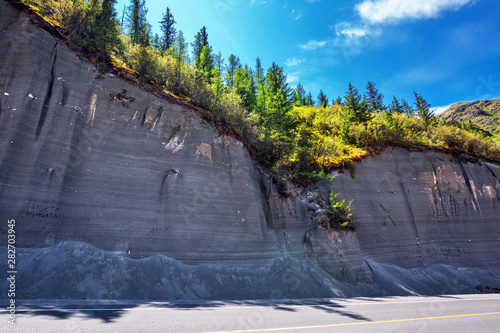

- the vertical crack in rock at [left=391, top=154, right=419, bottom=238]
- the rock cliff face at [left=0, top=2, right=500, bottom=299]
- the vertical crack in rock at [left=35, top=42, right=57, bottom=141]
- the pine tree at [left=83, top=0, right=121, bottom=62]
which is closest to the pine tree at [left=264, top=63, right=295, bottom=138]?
the rock cliff face at [left=0, top=2, right=500, bottom=299]

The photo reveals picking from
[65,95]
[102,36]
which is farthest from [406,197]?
[102,36]

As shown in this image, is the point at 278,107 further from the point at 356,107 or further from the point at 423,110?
the point at 423,110

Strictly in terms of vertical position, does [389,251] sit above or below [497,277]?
above

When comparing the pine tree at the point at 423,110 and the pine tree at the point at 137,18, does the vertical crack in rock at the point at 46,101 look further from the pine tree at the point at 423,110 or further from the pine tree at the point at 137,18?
the pine tree at the point at 423,110

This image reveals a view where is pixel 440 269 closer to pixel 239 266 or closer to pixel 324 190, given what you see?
pixel 324 190

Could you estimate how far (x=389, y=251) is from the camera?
53.0 ft

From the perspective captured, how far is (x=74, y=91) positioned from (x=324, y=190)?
15.4 m

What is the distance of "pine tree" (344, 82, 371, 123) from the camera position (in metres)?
22.6

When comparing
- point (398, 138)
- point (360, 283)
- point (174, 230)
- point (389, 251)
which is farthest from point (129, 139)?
point (398, 138)

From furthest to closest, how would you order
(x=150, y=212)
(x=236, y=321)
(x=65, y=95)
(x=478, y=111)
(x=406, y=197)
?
(x=478, y=111) < (x=406, y=197) < (x=65, y=95) < (x=150, y=212) < (x=236, y=321)

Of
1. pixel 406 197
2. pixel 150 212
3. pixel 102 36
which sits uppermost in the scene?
pixel 102 36

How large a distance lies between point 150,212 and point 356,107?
802 inches

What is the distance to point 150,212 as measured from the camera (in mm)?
11047

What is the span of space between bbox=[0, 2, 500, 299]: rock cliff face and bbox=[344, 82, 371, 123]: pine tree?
834 centimetres
